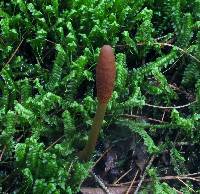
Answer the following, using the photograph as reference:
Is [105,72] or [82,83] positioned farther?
[82,83]

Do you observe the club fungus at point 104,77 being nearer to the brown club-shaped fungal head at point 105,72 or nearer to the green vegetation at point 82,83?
the brown club-shaped fungal head at point 105,72

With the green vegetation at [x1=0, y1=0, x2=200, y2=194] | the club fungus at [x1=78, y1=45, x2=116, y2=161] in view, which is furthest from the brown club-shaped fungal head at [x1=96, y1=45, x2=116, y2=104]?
the green vegetation at [x1=0, y1=0, x2=200, y2=194]

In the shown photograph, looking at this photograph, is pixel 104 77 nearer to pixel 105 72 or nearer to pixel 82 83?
pixel 105 72

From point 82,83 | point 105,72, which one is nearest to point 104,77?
point 105,72

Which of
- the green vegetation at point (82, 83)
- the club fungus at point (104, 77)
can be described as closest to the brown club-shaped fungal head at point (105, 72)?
the club fungus at point (104, 77)

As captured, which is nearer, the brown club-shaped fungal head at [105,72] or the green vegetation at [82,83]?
the brown club-shaped fungal head at [105,72]
